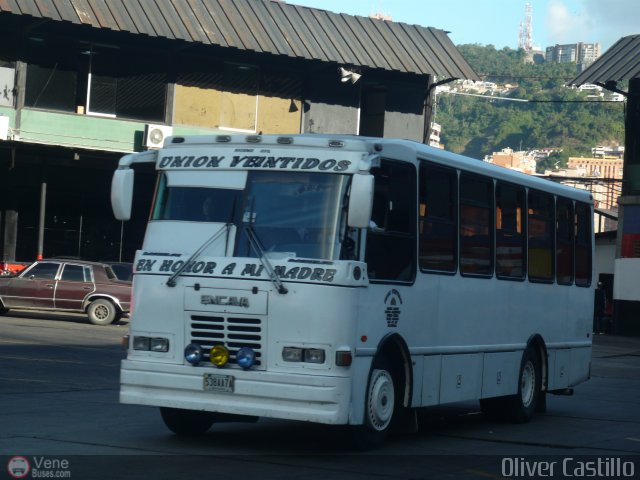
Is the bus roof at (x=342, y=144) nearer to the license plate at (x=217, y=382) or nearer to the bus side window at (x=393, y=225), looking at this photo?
the bus side window at (x=393, y=225)

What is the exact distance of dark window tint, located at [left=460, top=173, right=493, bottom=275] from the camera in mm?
13297

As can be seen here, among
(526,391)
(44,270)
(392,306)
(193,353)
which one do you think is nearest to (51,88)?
(44,270)

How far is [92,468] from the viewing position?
379 inches

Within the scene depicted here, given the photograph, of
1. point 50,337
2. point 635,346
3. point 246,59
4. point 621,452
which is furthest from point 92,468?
point 246,59

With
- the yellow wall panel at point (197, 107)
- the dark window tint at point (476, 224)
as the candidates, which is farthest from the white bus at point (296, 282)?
the yellow wall panel at point (197, 107)

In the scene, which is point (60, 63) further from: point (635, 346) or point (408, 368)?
point (408, 368)

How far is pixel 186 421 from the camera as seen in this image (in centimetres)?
1198

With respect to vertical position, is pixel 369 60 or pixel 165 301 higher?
pixel 369 60

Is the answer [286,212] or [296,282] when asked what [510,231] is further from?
[296,282]

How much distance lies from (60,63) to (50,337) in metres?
16.1

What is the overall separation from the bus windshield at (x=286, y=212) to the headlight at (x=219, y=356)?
0.88 m

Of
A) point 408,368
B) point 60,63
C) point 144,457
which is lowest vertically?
point 144,457

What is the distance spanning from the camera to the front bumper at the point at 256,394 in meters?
10.6

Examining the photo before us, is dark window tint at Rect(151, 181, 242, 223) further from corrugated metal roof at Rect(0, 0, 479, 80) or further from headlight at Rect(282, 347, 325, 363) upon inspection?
corrugated metal roof at Rect(0, 0, 479, 80)
